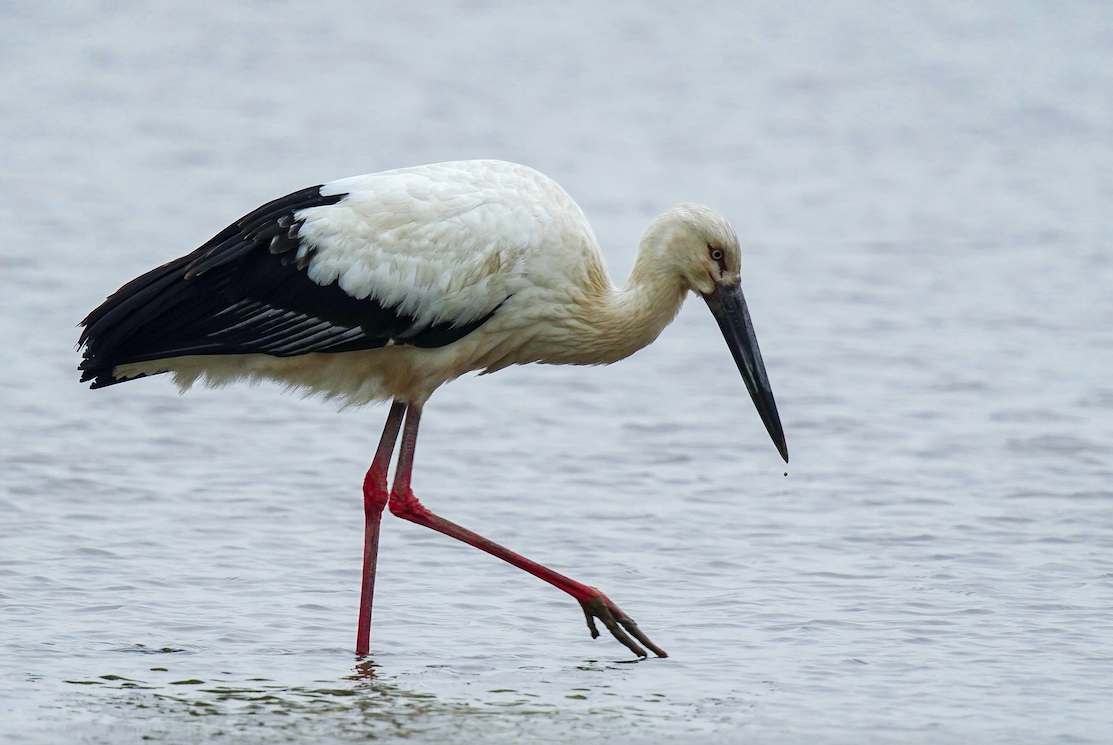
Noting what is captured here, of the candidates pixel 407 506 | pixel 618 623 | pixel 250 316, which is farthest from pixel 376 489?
pixel 618 623

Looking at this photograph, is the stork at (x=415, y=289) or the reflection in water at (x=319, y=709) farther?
the stork at (x=415, y=289)

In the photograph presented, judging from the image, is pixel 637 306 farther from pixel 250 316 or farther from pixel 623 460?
pixel 623 460

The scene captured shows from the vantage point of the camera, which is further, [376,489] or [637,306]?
Result: [376,489]

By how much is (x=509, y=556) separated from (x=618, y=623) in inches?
23.3

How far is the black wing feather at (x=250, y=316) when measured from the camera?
24.2 feet

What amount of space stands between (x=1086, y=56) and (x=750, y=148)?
6232 millimetres

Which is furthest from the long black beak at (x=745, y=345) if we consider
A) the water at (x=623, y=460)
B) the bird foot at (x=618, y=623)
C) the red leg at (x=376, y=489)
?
the red leg at (x=376, y=489)

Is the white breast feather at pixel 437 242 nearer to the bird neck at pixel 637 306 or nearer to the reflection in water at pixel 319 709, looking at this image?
the bird neck at pixel 637 306

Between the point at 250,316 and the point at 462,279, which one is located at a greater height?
the point at 462,279

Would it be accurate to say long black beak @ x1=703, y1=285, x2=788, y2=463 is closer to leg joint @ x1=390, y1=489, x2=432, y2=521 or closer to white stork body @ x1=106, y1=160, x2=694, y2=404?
white stork body @ x1=106, y1=160, x2=694, y2=404

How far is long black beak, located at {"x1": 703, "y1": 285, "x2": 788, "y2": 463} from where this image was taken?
7.64 meters

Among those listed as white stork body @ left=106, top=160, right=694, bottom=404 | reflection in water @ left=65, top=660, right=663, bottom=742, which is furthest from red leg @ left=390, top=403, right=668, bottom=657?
reflection in water @ left=65, top=660, right=663, bottom=742

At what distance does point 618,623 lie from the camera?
734 cm

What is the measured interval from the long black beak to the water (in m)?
0.77
